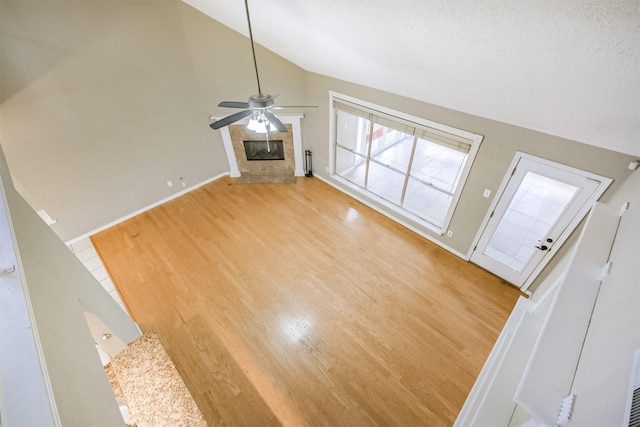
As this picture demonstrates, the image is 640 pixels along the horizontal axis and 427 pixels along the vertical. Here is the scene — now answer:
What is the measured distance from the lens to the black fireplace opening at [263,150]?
5.90 metres

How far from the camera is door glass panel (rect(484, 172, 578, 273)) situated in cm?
428

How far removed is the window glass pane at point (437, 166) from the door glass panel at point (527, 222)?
62.5 inches

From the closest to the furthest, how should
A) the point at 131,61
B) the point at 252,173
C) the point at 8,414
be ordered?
1. the point at 8,414
2. the point at 131,61
3. the point at 252,173

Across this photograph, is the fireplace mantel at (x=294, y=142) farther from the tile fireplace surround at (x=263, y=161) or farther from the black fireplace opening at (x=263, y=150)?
the black fireplace opening at (x=263, y=150)

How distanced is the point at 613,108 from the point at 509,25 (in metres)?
1.14

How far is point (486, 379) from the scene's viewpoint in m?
2.23

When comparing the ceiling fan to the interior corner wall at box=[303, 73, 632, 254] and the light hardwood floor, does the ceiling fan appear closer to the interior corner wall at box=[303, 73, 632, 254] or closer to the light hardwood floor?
the interior corner wall at box=[303, 73, 632, 254]

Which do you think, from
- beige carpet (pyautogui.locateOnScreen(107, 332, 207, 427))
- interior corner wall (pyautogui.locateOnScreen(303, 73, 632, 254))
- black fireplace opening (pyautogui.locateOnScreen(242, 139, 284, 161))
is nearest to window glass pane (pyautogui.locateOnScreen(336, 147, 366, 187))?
interior corner wall (pyautogui.locateOnScreen(303, 73, 632, 254))

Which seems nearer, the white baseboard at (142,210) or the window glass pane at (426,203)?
the white baseboard at (142,210)

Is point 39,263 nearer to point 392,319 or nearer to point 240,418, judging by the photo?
point 240,418

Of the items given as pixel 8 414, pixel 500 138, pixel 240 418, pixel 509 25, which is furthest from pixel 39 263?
pixel 500 138

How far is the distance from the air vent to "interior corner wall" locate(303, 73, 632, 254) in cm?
276

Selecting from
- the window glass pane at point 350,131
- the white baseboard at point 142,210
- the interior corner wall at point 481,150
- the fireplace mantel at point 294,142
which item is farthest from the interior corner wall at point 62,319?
the window glass pane at point 350,131

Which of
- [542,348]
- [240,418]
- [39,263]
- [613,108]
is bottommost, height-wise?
[240,418]
